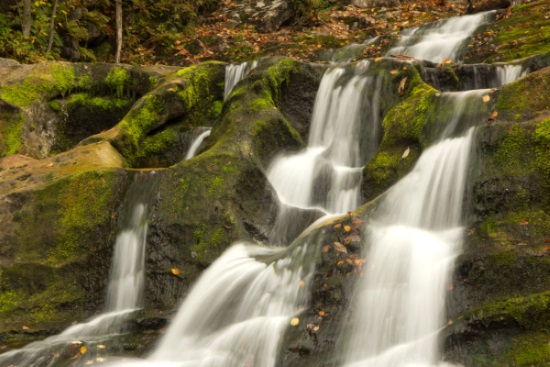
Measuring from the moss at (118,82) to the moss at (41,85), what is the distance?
715 millimetres

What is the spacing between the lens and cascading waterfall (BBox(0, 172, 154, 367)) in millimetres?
5047

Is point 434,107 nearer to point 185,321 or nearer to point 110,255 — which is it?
point 185,321

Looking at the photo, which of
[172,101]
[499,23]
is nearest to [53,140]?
[172,101]

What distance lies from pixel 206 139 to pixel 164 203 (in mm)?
2623

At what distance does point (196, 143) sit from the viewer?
905cm

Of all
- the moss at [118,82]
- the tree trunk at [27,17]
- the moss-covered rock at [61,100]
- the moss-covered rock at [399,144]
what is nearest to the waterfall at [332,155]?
the moss-covered rock at [399,144]

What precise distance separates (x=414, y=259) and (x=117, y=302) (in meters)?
3.62

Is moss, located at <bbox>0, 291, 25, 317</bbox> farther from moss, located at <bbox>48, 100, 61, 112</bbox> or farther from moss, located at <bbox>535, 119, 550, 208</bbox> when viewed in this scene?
moss, located at <bbox>535, 119, 550, 208</bbox>

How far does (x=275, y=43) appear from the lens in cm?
1452

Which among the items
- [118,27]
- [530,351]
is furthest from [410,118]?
[118,27]

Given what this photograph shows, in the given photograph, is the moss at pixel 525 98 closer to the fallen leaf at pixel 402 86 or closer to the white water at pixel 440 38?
the fallen leaf at pixel 402 86

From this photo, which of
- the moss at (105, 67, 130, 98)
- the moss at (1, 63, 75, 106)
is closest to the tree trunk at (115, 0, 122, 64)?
the moss at (105, 67, 130, 98)

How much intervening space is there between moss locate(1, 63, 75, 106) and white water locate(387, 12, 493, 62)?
691 centimetres

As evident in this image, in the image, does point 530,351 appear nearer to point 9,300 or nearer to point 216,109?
point 9,300
